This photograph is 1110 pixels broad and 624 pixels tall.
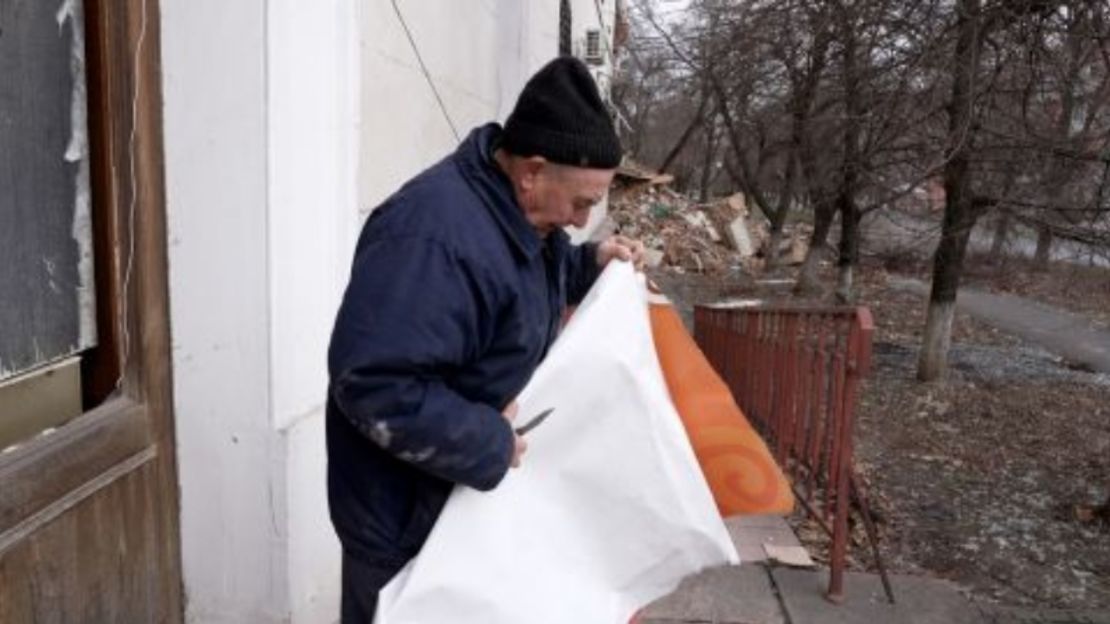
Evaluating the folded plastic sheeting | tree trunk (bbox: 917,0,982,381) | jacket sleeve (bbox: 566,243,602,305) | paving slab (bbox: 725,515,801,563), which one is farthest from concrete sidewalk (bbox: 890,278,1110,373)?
the folded plastic sheeting

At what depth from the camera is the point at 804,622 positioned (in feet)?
11.4

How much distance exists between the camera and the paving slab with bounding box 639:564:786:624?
11.1 ft

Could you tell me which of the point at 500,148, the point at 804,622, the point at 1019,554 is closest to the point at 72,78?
the point at 500,148

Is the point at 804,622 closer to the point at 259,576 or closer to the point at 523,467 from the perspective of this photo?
the point at 259,576

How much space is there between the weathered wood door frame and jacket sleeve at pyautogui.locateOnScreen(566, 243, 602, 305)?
0.98 m

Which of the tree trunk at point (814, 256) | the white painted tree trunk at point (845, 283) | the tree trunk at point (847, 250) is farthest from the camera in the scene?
the tree trunk at point (814, 256)

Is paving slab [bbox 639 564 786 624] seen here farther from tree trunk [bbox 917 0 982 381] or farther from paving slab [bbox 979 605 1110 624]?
tree trunk [bbox 917 0 982 381]

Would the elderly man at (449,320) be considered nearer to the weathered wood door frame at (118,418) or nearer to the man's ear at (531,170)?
the man's ear at (531,170)

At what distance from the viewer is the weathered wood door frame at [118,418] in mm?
1735

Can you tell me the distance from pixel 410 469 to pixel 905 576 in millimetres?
3043

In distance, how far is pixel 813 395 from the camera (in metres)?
4.18

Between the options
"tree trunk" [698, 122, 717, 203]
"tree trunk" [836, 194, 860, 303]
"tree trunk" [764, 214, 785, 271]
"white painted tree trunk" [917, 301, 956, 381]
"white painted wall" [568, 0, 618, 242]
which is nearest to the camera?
"white painted tree trunk" [917, 301, 956, 381]

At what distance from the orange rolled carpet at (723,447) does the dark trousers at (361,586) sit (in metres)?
0.73

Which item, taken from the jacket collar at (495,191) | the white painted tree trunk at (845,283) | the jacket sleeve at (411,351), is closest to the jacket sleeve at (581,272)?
the jacket collar at (495,191)
